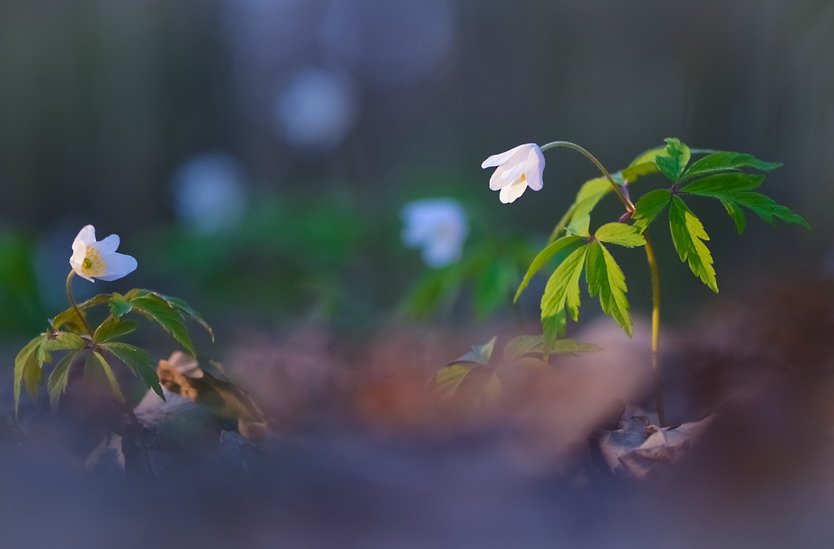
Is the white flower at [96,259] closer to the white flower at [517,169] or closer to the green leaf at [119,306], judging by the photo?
the green leaf at [119,306]

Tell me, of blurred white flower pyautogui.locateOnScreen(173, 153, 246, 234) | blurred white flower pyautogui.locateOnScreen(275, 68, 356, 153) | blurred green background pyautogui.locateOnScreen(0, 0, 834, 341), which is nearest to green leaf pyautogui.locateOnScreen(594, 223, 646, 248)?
blurred green background pyautogui.locateOnScreen(0, 0, 834, 341)

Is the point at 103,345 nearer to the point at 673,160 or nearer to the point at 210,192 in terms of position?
the point at 673,160

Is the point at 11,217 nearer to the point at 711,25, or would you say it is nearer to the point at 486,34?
the point at 486,34

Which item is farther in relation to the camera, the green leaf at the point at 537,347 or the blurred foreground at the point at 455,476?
the green leaf at the point at 537,347

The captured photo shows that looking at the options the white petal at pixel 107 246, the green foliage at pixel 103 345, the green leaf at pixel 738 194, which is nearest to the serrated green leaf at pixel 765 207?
the green leaf at pixel 738 194

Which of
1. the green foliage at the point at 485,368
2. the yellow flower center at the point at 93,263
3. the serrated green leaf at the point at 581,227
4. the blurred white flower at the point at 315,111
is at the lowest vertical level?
the green foliage at the point at 485,368

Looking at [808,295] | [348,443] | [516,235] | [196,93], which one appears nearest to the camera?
[348,443]

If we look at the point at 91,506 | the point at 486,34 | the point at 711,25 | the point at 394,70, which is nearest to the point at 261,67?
the point at 394,70
